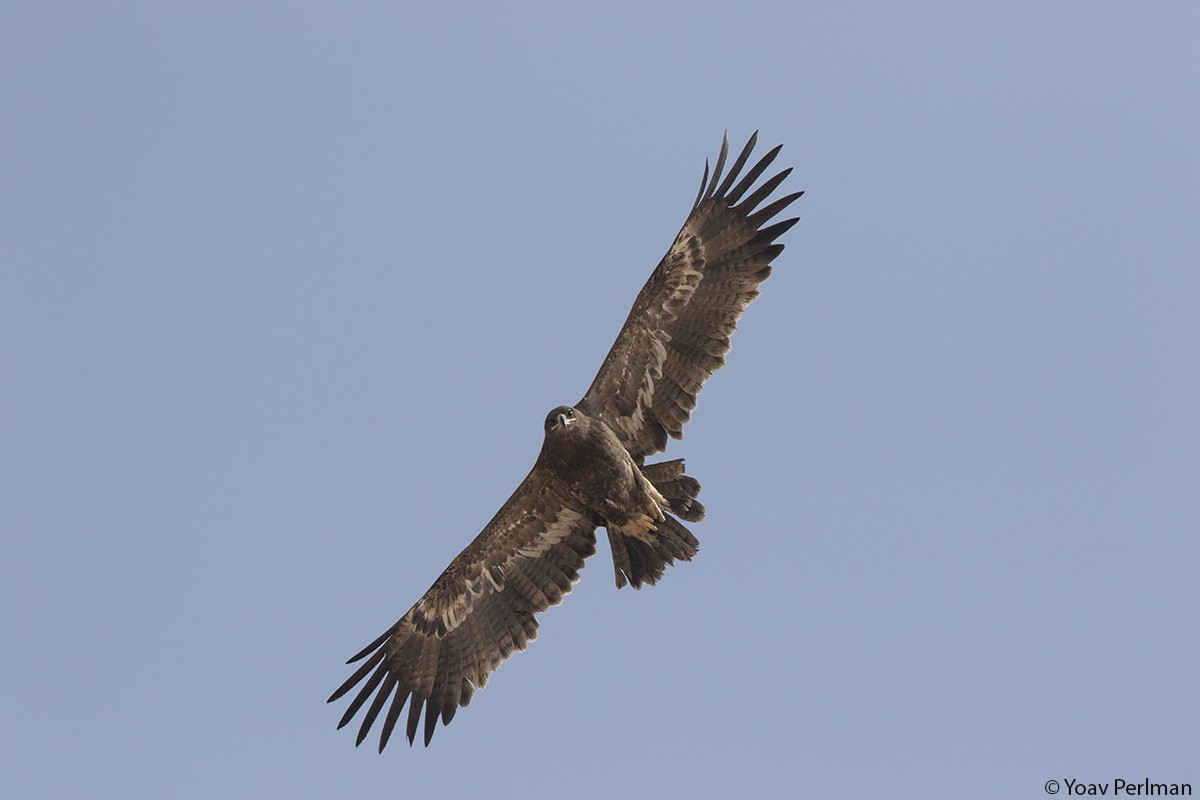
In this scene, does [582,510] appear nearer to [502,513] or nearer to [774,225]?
[502,513]

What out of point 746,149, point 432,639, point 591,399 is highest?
point 746,149

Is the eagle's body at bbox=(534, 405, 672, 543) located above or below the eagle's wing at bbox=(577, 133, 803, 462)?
below

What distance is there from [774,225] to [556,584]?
177 inches

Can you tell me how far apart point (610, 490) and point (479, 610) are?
92.2 inches

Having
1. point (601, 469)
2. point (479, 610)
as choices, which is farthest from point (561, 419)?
point (479, 610)

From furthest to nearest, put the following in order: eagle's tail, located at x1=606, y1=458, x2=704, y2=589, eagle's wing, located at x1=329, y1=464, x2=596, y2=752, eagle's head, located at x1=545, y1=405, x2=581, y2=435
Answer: eagle's wing, located at x1=329, y1=464, x2=596, y2=752 → eagle's tail, located at x1=606, y1=458, x2=704, y2=589 → eagle's head, located at x1=545, y1=405, x2=581, y2=435

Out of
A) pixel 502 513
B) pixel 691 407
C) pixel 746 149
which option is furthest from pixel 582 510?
pixel 746 149

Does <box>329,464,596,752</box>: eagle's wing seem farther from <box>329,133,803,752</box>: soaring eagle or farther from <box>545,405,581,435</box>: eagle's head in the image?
<box>545,405,581,435</box>: eagle's head

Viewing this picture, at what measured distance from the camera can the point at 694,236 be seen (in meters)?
12.4

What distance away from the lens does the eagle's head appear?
1163cm

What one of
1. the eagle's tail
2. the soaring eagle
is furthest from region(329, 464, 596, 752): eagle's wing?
the eagle's tail

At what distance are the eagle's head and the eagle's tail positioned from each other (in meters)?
0.93

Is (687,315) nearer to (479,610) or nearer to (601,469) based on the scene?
(601,469)

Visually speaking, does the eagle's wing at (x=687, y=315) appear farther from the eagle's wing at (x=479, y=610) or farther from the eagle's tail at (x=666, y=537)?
the eagle's wing at (x=479, y=610)
